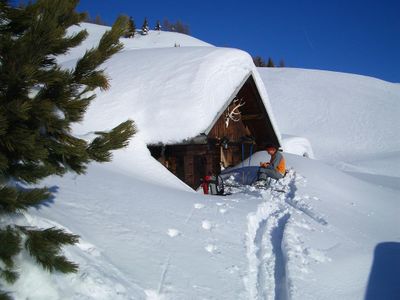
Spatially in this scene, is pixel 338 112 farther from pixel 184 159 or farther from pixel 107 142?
pixel 107 142

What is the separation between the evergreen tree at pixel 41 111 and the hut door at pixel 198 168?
890cm

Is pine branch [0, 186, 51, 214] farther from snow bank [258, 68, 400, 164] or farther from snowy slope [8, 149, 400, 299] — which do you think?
snow bank [258, 68, 400, 164]

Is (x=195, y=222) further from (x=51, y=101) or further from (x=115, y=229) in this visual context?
(x=51, y=101)

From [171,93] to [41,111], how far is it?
9559 millimetres

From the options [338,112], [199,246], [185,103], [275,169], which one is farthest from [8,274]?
[338,112]

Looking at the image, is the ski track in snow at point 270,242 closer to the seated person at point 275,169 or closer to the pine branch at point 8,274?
the seated person at point 275,169

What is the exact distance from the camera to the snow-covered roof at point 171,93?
1065 centimetres

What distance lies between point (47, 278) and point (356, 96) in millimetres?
44223

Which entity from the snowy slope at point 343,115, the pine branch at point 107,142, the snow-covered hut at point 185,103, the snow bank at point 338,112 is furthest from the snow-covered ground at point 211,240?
the snow bank at point 338,112

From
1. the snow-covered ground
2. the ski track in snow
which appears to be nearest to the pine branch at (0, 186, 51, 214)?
the snow-covered ground

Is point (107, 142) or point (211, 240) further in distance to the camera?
point (211, 240)

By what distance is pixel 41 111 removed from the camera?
2.23 metres

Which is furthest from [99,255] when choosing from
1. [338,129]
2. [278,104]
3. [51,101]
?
[278,104]

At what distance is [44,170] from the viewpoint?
2418 mm
